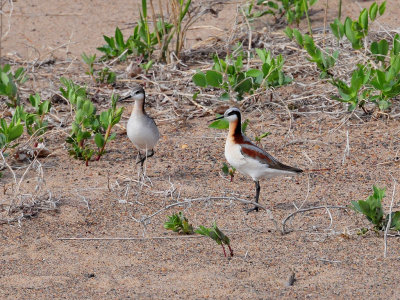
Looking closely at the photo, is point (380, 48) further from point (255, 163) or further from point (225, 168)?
point (255, 163)

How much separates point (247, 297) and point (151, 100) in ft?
14.9

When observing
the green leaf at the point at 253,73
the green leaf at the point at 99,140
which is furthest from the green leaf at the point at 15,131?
the green leaf at the point at 253,73

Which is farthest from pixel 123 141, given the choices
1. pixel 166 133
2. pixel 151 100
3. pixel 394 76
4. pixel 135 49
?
pixel 394 76

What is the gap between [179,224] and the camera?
18.9ft

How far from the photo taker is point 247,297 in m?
4.84

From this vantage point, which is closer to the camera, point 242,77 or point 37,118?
point 37,118

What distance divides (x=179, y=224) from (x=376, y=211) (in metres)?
1.45

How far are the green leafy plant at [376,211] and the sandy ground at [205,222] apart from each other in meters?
0.13

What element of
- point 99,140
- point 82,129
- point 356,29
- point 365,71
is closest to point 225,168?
point 99,140

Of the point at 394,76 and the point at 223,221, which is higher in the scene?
the point at 394,76

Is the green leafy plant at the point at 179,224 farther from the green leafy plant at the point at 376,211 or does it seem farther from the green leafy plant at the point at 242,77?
the green leafy plant at the point at 242,77

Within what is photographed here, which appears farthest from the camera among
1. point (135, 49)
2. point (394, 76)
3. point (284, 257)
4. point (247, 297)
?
point (135, 49)

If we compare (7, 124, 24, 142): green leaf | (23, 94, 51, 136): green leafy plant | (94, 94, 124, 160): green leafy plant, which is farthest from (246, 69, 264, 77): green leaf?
(7, 124, 24, 142): green leaf

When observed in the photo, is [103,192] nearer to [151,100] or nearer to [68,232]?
[68,232]
